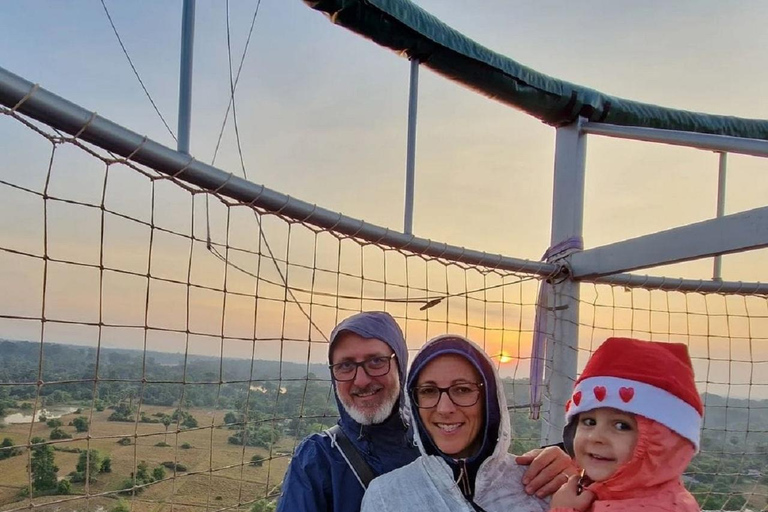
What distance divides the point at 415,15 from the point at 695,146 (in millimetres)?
1331

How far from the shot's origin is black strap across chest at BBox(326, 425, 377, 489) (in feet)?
6.19

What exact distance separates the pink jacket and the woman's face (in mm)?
291

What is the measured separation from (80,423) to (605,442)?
1.45 meters

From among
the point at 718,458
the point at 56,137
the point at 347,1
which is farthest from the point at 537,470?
the point at 718,458

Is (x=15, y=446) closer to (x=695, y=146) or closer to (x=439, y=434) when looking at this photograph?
(x=439, y=434)

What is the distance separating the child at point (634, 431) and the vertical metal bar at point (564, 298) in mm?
1649

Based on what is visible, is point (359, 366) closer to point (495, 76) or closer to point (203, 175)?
point (203, 175)

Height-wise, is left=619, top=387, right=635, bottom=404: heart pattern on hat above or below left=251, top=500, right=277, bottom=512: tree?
above

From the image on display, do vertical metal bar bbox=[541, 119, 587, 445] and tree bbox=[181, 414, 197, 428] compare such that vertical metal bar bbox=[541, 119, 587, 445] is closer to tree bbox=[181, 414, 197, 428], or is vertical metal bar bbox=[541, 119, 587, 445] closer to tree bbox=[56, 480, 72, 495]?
tree bbox=[181, 414, 197, 428]

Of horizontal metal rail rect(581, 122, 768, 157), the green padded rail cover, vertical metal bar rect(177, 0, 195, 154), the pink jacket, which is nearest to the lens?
the pink jacket

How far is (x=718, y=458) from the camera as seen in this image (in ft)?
13.7

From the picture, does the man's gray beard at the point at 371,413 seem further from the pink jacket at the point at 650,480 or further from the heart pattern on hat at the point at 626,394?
the heart pattern on hat at the point at 626,394

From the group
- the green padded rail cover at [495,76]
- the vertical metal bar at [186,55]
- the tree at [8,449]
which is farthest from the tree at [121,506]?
the green padded rail cover at [495,76]

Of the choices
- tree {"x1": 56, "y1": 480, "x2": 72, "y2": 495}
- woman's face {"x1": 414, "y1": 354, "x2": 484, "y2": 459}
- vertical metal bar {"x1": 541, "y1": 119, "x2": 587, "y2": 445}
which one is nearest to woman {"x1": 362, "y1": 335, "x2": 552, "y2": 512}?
woman's face {"x1": 414, "y1": 354, "x2": 484, "y2": 459}
